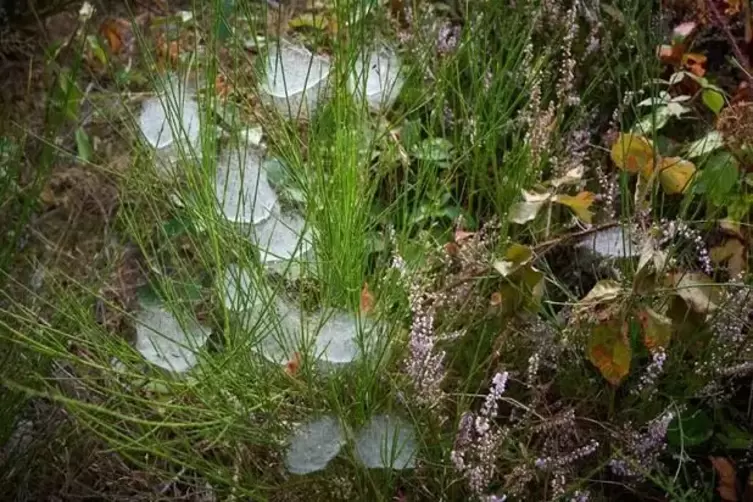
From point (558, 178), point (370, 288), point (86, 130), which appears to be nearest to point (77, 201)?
point (86, 130)

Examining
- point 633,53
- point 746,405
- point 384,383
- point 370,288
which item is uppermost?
point 633,53

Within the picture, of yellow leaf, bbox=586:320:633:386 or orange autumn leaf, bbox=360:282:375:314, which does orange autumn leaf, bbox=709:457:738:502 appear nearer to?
yellow leaf, bbox=586:320:633:386

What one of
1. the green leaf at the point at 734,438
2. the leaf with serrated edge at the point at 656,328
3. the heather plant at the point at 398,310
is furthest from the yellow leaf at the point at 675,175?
the green leaf at the point at 734,438

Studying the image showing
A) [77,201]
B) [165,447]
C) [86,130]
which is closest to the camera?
[165,447]

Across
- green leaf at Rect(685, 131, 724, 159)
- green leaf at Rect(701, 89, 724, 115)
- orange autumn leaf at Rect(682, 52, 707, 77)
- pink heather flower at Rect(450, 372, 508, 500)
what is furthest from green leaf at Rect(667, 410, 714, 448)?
orange autumn leaf at Rect(682, 52, 707, 77)

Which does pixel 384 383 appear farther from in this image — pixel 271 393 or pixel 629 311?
pixel 629 311

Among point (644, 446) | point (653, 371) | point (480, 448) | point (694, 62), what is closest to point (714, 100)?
point (694, 62)

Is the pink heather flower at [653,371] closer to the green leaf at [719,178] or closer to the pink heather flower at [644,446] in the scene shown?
the pink heather flower at [644,446]
